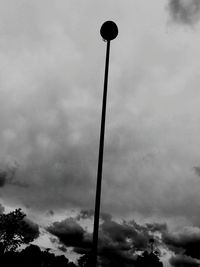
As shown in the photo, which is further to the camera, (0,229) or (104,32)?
(0,229)

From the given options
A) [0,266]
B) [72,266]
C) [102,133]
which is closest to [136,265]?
[72,266]

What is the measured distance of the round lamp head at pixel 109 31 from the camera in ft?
Result: 37.1

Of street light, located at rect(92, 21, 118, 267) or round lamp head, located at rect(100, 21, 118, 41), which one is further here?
round lamp head, located at rect(100, 21, 118, 41)

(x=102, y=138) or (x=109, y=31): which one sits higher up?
(x=109, y=31)

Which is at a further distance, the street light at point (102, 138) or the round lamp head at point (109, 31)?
the round lamp head at point (109, 31)

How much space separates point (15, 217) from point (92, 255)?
6202cm

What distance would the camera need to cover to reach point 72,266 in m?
134

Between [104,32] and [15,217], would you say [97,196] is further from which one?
[15,217]

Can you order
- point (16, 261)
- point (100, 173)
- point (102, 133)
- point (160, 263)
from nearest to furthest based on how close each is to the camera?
point (100, 173) < point (102, 133) < point (16, 261) < point (160, 263)

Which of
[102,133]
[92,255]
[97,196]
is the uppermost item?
[102,133]

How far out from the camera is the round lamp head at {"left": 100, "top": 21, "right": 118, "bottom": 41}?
11.3 m

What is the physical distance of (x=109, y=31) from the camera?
11328 millimetres

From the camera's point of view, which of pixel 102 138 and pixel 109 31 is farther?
pixel 109 31

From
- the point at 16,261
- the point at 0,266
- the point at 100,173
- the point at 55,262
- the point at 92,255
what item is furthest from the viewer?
the point at 55,262
